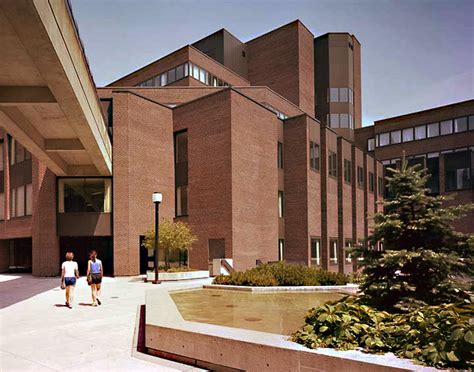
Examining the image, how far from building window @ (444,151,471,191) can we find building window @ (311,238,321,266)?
24.4m

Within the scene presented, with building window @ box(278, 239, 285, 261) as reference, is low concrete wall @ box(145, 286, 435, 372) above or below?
above

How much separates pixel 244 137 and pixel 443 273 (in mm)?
23907

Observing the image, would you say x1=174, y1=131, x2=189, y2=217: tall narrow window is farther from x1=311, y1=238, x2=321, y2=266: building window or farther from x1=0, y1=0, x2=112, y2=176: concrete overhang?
x1=311, y1=238, x2=321, y2=266: building window

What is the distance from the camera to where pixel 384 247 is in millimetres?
11305

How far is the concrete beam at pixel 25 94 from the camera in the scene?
54.2ft

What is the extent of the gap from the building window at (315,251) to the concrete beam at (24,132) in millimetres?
21025

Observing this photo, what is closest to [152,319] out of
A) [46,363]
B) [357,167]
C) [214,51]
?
[46,363]

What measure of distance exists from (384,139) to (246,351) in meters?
59.4

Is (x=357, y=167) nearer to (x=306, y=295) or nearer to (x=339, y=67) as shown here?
(x=339, y=67)

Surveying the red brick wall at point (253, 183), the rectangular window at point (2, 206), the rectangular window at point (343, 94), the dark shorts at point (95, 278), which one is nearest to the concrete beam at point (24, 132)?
the dark shorts at point (95, 278)

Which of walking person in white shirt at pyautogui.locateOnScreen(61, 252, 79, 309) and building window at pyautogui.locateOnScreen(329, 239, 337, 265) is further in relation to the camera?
building window at pyautogui.locateOnScreen(329, 239, 337, 265)

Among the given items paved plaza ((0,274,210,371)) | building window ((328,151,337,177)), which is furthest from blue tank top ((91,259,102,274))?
building window ((328,151,337,177))

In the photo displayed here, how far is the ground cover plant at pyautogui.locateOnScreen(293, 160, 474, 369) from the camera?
282 inches

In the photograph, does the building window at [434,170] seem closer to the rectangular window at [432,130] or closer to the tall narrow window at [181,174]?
the rectangular window at [432,130]
